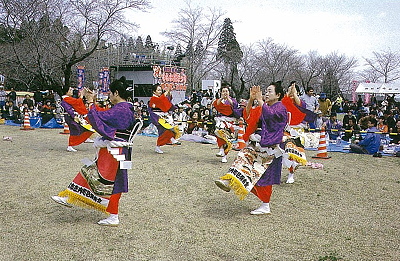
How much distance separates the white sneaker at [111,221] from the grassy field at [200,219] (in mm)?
66

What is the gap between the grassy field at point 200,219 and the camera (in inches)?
145

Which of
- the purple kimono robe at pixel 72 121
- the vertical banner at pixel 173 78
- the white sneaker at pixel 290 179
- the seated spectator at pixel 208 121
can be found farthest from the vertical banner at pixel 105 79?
the white sneaker at pixel 290 179

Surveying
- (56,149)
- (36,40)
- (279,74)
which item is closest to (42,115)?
(36,40)

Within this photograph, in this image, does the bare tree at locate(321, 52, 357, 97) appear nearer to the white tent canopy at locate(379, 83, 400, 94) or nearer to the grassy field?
the white tent canopy at locate(379, 83, 400, 94)

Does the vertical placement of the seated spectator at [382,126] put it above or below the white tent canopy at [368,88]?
below

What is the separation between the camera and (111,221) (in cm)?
432

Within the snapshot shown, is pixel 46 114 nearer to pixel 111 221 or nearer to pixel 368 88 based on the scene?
pixel 111 221

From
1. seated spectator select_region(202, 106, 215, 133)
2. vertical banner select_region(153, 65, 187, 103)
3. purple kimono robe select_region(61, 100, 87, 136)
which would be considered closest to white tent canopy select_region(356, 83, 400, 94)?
vertical banner select_region(153, 65, 187, 103)

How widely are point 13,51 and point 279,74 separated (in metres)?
26.1

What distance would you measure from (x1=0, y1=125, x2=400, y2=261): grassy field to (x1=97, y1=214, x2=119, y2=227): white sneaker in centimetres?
7

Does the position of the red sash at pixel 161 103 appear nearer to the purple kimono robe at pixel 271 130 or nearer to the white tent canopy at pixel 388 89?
the purple kimono robe at pixel 271 130

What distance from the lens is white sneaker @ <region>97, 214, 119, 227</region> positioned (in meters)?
4.31

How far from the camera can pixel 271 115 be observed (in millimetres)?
4578

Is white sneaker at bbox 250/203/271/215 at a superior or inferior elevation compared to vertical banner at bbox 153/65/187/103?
inferior
